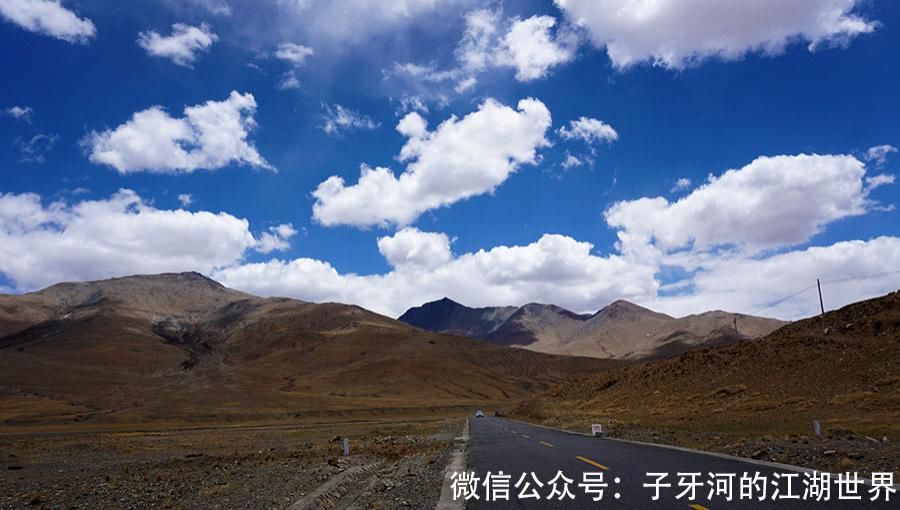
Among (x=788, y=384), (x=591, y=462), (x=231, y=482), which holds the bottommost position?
(x=231, y=482)

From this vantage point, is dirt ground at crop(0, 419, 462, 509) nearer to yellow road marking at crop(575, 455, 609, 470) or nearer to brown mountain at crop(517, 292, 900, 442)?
yellow road marking at crop(575, 455, 609, 470)

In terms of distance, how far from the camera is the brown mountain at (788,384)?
36.4 metres

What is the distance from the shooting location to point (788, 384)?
154 feet

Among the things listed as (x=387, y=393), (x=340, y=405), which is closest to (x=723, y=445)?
(x=340, y=405)

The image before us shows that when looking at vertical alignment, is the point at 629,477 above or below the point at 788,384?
below

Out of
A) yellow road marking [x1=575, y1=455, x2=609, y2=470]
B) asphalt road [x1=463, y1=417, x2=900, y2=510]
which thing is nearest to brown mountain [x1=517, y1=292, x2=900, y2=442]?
asphalt road [x1=463, y1=417, x2=900, y2=510]

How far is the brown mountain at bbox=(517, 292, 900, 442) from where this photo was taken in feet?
119

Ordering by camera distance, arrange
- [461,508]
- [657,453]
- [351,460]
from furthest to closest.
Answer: [351,460] → [657,453] → [461,508]

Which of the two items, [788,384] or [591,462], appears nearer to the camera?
[591,462]

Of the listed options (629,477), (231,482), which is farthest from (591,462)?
(231,482)

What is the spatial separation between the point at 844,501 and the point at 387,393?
492 feet

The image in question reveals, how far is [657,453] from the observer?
61.9 feet

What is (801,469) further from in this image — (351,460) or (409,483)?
(351,460)

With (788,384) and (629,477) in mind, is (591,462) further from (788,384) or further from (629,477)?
(788,384)
